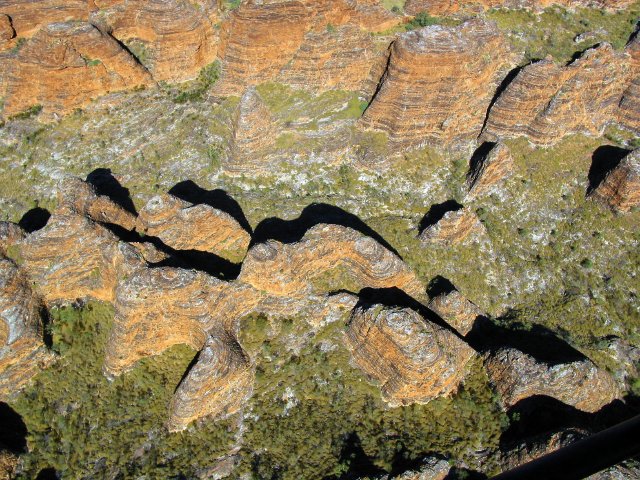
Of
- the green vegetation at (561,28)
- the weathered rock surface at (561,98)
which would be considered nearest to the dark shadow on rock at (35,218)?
the weathered rock surface at (561,98)

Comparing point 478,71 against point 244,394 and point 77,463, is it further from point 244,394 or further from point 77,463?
point 77,463

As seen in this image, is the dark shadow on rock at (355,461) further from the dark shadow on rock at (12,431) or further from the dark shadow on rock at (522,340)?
the dark shadow on rock at (12,431)

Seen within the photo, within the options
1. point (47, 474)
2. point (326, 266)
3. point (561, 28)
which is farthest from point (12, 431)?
point (561, 28)

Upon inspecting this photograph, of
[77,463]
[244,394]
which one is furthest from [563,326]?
[77,463]

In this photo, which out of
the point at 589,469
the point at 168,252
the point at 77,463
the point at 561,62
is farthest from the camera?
the point at 561,62

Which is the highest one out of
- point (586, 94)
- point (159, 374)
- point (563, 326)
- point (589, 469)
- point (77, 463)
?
point (589, 469)

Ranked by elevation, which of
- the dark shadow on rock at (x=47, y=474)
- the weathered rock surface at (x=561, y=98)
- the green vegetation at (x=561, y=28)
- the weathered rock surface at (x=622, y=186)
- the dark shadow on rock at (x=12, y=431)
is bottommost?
the dark shadow on rock at (x=47, y=474)
